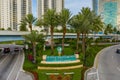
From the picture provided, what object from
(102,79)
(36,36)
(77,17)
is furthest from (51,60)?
(77,17)

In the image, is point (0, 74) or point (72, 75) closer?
point (72, 75)

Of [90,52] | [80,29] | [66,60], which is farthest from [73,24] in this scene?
[66,60]

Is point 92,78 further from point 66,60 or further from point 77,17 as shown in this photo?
point 77,17

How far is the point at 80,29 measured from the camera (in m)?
71.1

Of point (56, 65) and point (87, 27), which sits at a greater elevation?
point (87, 27)

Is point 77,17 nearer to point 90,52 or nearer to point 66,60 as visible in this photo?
point 90,52

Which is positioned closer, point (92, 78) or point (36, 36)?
point (92, 78)

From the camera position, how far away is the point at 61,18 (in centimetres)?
7019

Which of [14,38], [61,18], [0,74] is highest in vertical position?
[61,18]

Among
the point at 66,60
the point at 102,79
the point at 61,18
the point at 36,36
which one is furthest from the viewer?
the point at 61,18

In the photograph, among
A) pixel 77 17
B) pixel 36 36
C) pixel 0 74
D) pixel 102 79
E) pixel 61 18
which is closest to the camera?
pixel 102 79

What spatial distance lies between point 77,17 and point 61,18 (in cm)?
675

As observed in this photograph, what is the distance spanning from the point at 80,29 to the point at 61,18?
17.8 feet

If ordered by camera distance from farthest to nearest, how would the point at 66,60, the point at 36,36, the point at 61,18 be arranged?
the point at 61,18, the point at 36,36, the point at 66,60
